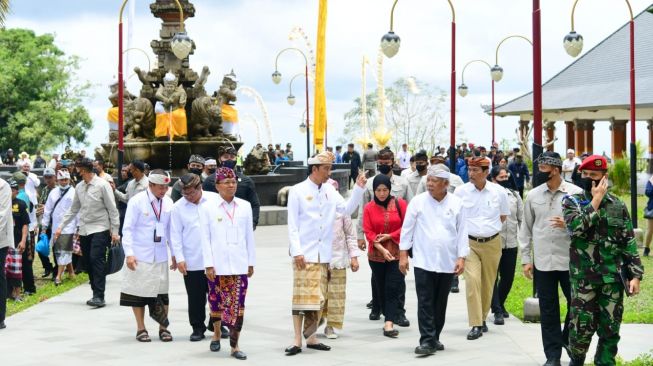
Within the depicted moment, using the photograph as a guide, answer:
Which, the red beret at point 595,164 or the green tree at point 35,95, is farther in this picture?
the green tree at point 35,95

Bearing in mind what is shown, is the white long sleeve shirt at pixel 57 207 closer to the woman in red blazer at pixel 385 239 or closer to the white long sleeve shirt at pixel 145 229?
the white long sleeve shirt at pixel 145 229

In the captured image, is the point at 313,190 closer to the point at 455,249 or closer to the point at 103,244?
the point at 455,249

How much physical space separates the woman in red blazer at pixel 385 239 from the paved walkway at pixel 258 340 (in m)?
0.41

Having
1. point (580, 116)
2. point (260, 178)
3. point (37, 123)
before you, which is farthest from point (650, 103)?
point (37, 123)

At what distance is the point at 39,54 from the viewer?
7025 centimetres

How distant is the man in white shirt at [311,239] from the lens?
9836 millimetres

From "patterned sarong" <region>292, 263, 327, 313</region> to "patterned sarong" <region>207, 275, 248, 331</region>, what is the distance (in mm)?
501

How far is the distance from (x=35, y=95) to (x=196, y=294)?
205 ft

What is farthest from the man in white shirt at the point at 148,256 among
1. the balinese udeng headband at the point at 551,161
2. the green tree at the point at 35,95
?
the green tree at the point at 35,95

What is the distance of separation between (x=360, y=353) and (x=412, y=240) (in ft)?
3.96

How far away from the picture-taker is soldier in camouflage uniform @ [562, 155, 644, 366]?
8.13 metres

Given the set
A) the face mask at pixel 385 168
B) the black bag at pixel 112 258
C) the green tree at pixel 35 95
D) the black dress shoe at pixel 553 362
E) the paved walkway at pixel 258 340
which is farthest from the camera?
the green tree at pixel 35 95

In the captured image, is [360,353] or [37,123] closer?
[360,353]

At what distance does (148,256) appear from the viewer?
34.7 feet
